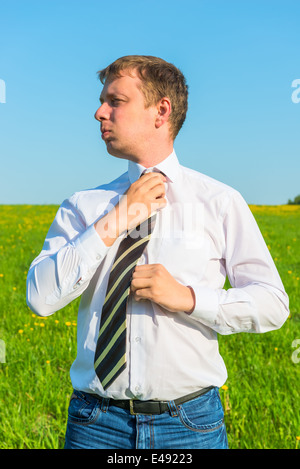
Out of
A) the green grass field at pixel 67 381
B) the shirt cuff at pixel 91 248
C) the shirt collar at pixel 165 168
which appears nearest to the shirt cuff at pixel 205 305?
the shirt cuff at pixel 91 248

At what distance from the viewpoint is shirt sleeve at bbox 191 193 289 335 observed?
190 cm

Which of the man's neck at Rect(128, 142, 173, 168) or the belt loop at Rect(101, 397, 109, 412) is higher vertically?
the man's neck at Rect(128, 142, 173, 168)

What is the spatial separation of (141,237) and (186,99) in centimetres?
74

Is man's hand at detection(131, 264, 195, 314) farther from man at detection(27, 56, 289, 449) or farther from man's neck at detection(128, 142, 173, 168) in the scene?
man's neck at detection(128, 142, 173, 168)

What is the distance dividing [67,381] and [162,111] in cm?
311

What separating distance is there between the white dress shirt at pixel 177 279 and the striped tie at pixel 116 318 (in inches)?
1.5

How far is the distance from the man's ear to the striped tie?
0.49m

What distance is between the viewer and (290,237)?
48.5ft

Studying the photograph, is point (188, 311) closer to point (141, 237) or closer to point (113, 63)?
point (141, 237)

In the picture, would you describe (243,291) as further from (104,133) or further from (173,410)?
(104,133)

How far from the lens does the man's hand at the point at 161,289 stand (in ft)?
5.97

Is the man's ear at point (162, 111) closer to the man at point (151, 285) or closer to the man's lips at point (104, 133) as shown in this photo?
the man at point (151, 285)

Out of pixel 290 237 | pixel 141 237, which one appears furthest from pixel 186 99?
pixel 290 237

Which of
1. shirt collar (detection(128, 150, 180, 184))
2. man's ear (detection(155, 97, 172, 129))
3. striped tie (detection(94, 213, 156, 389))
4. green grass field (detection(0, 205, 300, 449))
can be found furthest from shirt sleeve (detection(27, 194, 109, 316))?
green grass field (detection(0, 205, 300, 449))
